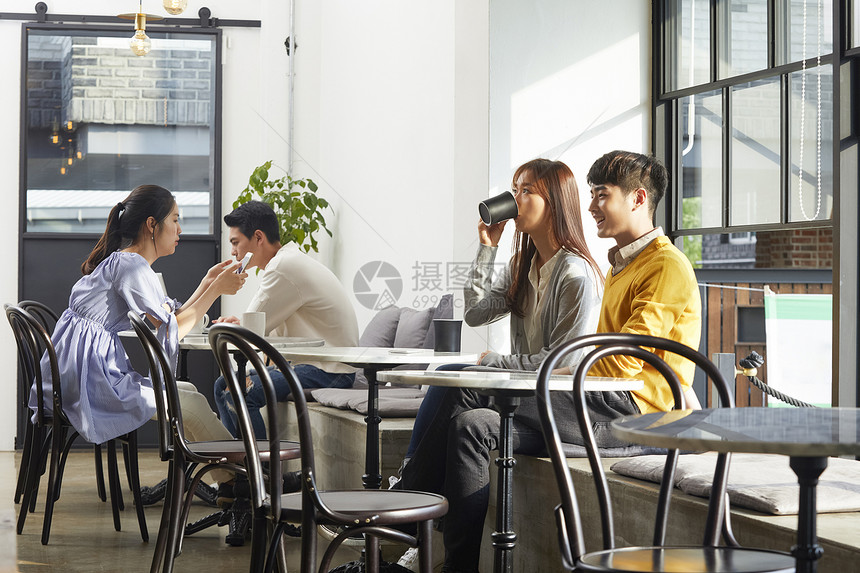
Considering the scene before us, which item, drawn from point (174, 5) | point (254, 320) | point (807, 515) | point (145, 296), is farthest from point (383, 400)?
point (807, 515)

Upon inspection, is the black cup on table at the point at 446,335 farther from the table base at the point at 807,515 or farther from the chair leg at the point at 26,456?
the chair leg at the point at 26,456

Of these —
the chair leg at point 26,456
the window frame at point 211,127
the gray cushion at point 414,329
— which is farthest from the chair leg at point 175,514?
the window frame at point 211,127

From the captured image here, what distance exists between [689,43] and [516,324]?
1.60 metres

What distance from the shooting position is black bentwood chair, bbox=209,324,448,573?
5.71ft

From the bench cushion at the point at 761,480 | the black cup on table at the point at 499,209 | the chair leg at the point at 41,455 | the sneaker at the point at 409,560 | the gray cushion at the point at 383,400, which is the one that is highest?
the black cup on table at the point at 499,209

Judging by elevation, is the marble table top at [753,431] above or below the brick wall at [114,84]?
below

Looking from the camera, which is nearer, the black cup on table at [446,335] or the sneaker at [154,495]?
the black cup on table at [446,335]

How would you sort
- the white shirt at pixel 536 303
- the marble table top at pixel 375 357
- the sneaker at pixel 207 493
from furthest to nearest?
the sneaker at pixel 207 493
the white shirt at pixel 536 303
the marble table top at pixel 375 357

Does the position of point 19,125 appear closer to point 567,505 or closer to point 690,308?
point 690,308

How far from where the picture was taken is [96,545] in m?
3.52

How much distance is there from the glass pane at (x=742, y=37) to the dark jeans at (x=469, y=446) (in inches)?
63.5

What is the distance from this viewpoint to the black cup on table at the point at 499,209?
2.94 metres

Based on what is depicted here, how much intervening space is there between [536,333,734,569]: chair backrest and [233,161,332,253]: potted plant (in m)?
4.39

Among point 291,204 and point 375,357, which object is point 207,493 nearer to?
point 375,357
